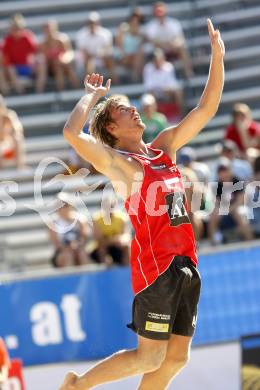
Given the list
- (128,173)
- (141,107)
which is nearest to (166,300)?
(128,173)

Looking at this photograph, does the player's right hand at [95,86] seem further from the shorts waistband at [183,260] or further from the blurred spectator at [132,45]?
the blurred spectator at [132,45]

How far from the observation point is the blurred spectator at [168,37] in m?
13.8

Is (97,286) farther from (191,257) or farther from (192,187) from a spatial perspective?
(191,257)

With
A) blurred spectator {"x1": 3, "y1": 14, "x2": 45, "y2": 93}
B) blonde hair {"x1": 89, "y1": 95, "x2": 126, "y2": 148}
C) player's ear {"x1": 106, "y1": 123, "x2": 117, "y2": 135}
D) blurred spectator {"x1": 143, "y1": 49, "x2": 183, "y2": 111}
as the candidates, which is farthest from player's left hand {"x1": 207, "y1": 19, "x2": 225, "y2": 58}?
blurred spectator {"x1": 3, "y1": 14, "x2": 45, "y2": 93}

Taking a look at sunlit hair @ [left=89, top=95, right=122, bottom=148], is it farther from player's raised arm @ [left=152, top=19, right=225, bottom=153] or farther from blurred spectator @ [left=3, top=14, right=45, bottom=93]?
blurred spectator @ [left=3, top=14, right=45, bottom=93]

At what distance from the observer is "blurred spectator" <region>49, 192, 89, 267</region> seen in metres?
10.0

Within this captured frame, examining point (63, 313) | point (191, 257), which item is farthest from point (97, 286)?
point (191, 257)

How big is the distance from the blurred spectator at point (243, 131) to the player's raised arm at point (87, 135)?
5.89 meters

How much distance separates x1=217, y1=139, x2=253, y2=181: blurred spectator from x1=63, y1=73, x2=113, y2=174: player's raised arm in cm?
521

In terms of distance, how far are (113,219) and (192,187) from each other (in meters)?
0.88

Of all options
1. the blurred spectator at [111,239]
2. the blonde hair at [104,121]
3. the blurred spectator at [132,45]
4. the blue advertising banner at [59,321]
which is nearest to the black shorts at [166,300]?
the blonde hair at [104,121]

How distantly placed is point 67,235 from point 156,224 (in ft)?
14.7

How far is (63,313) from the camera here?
8719 mm

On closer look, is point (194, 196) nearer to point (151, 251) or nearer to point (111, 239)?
point (111, 239)
